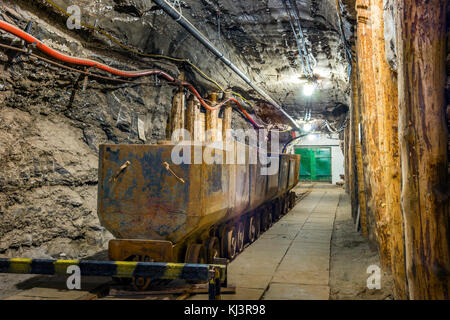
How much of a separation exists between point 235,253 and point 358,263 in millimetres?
2017

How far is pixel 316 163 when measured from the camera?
105 ft

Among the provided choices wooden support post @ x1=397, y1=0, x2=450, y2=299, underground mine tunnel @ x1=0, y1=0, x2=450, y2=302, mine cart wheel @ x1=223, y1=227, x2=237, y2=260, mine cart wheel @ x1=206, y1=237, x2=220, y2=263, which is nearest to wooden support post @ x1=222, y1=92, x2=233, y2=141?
underground mine tunnel @ x1=0, y1=0, x2=450, y2=302

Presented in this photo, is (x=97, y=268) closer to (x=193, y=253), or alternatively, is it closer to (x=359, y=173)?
(x=193, y=253)

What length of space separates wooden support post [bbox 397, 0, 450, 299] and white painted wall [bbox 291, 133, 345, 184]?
27.3 metres

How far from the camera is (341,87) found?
14312 millimetres

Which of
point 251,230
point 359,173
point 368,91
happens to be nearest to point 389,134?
point 368,91

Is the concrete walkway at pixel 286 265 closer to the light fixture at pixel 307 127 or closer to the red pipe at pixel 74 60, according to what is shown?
the red pipe at pixel 74 60

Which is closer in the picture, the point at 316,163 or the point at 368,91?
the point at 368,91

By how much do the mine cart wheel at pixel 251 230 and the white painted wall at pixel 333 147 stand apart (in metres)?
22.9

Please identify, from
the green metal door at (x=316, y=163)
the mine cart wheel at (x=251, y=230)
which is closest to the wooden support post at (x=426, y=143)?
the mine cart wheel at (x=251, y=230)

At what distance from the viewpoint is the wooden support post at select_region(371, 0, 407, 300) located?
154 inches

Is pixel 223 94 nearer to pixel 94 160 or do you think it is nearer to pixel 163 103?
pixel 163 103

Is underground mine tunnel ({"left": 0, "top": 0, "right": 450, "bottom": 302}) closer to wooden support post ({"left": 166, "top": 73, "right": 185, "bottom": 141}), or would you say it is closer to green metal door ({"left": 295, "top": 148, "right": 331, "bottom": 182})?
wooden support post ({"left": 166, "top": 73, "right": 185, "bottom": 141})

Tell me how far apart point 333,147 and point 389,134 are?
26.9 metres
